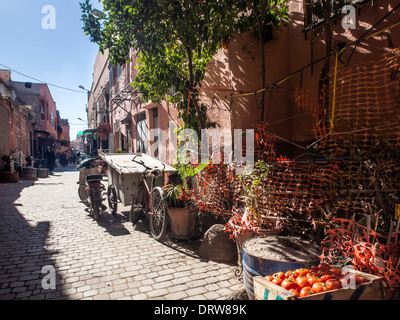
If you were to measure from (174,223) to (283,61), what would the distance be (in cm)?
410

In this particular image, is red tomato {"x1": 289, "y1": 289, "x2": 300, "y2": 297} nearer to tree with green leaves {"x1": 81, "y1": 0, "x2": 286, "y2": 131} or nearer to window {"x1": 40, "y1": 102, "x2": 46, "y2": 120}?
tree with green leaves {"x1": 81, "y1": 0, "x2": 286, "y2": 131}

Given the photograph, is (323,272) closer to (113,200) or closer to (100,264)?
(100,264)

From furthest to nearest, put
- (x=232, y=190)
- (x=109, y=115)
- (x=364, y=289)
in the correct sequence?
(x=109, y=115)
(x=232, y=190)
(x=364, y=289)

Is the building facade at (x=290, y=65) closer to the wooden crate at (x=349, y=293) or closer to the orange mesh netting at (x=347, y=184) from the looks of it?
the orange mesh netting at (x=347, y=184)

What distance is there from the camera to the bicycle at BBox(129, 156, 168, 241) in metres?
5.15

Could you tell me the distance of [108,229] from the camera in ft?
19.9

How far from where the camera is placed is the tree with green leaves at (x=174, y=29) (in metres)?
4.98

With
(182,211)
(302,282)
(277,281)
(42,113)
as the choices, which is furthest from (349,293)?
(42,113)

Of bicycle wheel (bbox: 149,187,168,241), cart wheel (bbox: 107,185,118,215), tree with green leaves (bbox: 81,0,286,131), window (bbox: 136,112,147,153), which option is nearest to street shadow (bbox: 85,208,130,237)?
cart wheel (bbox: 107,185,118,215)

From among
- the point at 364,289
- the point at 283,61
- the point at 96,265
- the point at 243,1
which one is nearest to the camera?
the point at 364,289

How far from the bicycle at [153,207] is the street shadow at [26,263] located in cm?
174

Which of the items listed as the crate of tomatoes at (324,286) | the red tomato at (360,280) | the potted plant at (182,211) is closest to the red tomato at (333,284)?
the crate of tomatoes at (324,286)
